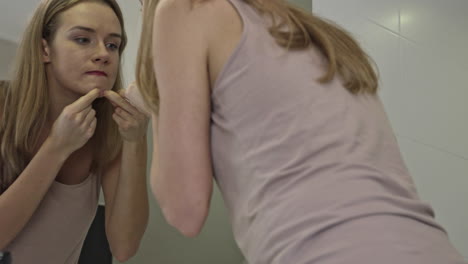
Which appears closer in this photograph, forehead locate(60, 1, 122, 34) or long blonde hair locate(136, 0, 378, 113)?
long blonde hair locate(136, 0, 378, 113)

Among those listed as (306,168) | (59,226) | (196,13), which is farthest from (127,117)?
(306,168)

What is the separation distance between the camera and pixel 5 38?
3.20 ft

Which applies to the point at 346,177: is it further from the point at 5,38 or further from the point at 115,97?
the point at 5,38

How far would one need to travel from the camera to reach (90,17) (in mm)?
1033

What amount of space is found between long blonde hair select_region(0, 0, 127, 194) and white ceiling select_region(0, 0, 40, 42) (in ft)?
0.04

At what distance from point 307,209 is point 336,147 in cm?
7

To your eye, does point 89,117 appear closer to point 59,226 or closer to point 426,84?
point 59,226

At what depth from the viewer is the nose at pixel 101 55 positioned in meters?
1.01

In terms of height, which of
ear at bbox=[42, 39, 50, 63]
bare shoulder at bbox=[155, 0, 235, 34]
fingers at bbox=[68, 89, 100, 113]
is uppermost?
bare shoulder at bbox=[155, 0, 235, 34]

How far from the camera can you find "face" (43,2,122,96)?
3.32 ft

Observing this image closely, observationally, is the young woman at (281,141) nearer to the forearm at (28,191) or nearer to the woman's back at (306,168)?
the woman's back at (306,168)

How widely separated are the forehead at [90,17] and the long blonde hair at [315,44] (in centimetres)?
38

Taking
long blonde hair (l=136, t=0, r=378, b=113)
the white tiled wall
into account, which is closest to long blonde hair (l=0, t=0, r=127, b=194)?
long blonde hair (l=136, t=0, r=378, b=113)

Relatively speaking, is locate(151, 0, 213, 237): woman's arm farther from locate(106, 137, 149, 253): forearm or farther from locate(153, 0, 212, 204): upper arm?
locate(106, 137, 149, 253): forearm
